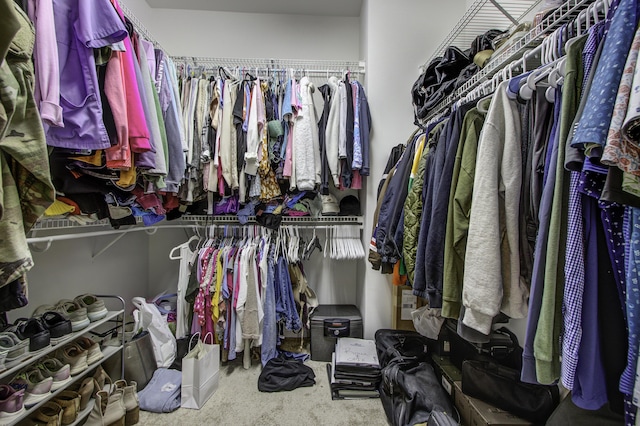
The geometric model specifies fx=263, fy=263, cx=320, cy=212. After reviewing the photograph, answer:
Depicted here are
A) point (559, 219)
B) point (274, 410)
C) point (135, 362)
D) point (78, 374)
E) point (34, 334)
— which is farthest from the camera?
point (135, 362)

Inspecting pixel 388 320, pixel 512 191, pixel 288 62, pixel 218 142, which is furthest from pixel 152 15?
pixel 388 320

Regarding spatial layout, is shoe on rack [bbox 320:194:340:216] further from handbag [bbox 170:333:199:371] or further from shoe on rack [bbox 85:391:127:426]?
shoe on rack [bbox 85:391:127:426]

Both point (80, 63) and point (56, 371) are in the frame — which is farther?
point (56, 371)

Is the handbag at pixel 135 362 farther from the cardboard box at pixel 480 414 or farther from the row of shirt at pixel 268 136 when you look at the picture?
the cardboard box at pixel 480 414

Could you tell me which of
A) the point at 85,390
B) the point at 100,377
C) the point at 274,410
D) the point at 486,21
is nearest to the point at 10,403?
the point at 85,390

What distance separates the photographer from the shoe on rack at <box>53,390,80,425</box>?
1225 mm

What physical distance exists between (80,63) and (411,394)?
1.98 metres

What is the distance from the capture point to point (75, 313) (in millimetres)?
1354

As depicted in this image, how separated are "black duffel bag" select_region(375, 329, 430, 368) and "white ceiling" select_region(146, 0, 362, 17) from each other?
2743mm

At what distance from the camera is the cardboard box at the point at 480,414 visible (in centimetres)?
113

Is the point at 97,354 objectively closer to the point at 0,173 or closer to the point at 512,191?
the point at 0,173

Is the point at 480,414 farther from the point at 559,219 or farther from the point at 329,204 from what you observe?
the point at 329,204

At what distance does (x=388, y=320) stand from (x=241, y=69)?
229 cm

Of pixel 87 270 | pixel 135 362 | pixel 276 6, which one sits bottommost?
pixel 135 362
